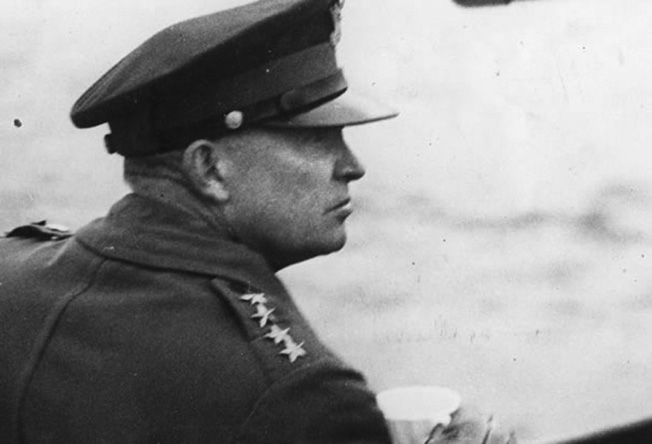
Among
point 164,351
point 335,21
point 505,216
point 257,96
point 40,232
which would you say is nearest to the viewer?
point 164,351

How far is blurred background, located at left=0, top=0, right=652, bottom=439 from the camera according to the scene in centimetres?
238

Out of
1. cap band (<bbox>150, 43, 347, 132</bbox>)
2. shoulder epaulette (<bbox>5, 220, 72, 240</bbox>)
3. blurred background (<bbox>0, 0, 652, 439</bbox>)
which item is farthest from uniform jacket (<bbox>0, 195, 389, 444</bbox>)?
blurred background (<bbox>0, 0, 652, 439</bbox>)

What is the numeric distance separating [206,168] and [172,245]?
0.39 ft

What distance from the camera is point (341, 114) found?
1.51 m

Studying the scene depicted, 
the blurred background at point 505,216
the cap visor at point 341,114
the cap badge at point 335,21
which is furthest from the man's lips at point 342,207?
the blurred background at point 505,216

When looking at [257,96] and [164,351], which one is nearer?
[164,351]

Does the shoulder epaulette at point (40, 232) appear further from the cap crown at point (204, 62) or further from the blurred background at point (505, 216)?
the blurred background at point (505, 216)

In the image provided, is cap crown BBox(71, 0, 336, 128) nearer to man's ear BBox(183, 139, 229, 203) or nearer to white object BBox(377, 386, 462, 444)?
man's ear BBox(183, 139, 229, 203)

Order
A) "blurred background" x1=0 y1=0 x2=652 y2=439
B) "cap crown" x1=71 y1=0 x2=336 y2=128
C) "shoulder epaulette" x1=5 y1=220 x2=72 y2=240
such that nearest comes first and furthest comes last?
"cap crown" x1=71 y1=0 x2=336 y2=128 → "shoulder epaulette" x1=5 y1=220 x2=72 y2=240 → "blurred background" x1=0 y1=0 x2=652 y2=439

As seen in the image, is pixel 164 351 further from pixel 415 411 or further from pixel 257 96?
pixel 415 411

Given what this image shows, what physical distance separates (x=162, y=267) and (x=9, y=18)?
3.57ft

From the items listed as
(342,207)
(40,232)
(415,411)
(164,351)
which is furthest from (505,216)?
(164,351)

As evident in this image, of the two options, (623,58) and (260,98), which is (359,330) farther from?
(260,98)

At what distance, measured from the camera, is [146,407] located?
1.30 metres
